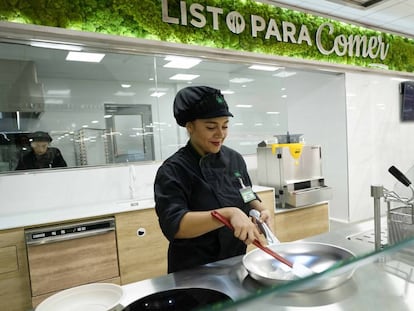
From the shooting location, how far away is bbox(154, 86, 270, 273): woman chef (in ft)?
3.67

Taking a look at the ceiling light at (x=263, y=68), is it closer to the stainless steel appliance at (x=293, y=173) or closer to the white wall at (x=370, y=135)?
the stainless steel appliance at (x=293, y=173)

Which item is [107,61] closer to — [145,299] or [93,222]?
[93,222]

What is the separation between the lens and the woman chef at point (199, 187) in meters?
1.12

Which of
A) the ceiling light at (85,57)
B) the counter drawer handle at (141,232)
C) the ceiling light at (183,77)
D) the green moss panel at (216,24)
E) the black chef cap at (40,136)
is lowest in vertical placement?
the counter drawer handle at (141,232)

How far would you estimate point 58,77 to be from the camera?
2.73 meters

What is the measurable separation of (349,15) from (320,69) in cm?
84

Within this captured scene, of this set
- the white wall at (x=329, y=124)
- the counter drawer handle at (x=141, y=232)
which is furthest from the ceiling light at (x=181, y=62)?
the white wall at (x=329, y=124)

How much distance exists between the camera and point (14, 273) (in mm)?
2201

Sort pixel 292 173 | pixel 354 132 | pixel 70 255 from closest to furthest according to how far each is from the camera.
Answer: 1. pixel 70 255
2. pixel 292 173
3. pixel 354 132

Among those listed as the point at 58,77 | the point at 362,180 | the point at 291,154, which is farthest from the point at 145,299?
the point at 362,180

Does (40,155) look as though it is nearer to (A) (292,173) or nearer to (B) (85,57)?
(B) (85,57)

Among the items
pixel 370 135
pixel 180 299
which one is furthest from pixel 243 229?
pixel 370 135

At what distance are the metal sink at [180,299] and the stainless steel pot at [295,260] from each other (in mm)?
154

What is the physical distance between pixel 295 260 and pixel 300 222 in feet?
7.88
